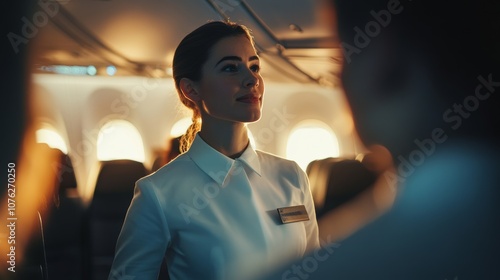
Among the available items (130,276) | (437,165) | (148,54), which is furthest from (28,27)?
(437,165)

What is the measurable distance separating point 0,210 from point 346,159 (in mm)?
1325

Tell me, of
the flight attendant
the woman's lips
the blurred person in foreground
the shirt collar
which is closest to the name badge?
the flight attendant

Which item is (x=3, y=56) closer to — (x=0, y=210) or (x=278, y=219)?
(x=0, y=210)

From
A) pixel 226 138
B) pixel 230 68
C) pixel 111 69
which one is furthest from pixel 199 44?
pixel 111 69

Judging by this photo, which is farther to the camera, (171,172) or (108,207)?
(108,207)

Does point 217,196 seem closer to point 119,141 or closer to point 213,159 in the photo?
point 213,159

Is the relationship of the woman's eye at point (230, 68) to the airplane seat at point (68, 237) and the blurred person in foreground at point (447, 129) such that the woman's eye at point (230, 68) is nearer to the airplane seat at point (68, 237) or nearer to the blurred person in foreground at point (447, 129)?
the blurred person in foreground at point (447, 129)

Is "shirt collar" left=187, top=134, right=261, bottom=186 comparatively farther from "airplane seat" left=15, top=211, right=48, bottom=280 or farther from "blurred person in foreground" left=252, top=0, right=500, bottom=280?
"blurred person in foreground" left=252, top=0, right=500, bottom=280

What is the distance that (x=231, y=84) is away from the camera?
3.61 ft

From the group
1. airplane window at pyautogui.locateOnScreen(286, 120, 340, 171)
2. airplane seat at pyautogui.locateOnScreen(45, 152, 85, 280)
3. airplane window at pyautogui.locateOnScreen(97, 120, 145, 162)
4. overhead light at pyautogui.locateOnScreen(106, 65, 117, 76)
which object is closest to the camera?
airplane seat at pyautogui.locateOnScreen(45, 152, 85, 280)

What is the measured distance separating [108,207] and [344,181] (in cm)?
85

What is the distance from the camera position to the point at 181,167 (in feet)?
3.73

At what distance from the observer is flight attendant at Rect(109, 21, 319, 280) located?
3.49ft

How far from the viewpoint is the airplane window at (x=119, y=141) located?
9.46ft
